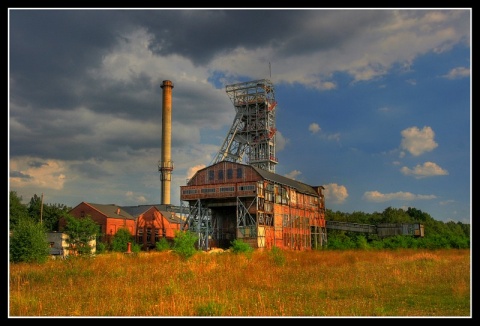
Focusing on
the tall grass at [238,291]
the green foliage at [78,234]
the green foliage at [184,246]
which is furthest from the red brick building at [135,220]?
the tall grass at [238,291]

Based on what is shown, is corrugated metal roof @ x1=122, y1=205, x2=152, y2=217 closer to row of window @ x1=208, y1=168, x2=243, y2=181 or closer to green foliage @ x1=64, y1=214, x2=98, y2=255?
row of window @ x1=208, y1=168, x2=243, y2=181

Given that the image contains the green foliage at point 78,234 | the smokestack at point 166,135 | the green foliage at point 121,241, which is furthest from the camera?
the smokestack at point 166,135

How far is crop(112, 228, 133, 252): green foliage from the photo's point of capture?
47625mm

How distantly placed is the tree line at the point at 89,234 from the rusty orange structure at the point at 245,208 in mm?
5465

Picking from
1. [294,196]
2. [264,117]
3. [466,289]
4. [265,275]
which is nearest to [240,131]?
[264,117]

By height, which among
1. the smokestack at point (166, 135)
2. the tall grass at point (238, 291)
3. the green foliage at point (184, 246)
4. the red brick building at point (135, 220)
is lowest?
the tall grass at point (238, 291)

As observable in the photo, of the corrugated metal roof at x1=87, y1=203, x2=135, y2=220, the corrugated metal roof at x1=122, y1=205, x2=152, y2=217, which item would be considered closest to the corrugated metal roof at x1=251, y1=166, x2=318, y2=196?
the corrugated metal roof at x1=87, y1=203, x2=135, y2=220

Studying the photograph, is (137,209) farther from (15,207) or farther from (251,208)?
(251,208)

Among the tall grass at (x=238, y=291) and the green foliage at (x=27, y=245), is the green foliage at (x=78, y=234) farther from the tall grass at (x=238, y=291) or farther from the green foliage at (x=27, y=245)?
the tall grass at (x=238, y=291)

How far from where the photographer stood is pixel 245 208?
152 ft

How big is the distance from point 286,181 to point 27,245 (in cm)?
3542

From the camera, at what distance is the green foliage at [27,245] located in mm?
23938

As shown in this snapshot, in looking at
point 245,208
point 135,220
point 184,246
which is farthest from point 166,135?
point 184,246

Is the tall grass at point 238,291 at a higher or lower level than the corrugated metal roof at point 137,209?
lower
